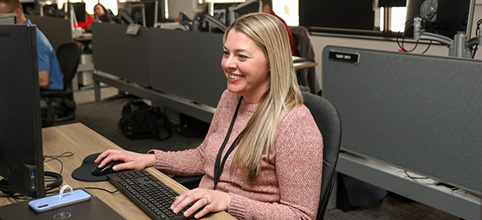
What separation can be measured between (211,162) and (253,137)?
19 centimetres

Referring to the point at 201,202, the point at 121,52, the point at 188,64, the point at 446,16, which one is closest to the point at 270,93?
the point at 201,202

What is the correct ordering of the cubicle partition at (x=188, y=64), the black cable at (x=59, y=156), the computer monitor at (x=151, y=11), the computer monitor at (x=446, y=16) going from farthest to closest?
A: the computer monitor at (x=151, y=11) < the cubicle partition at (x=188, y=64) < the computer monitor at (x=446, y=16) < the black cable at (x=59, y=156)

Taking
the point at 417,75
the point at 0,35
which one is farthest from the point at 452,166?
the point at 0,35

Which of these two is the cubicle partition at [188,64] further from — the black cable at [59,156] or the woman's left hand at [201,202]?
the woman's left hand at [201,202]

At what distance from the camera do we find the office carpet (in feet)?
8.57

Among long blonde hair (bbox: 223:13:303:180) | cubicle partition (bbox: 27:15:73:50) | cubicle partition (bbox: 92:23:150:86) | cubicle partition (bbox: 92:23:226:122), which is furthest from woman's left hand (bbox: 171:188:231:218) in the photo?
cubicle partition (bbox: 27:15:73:50)

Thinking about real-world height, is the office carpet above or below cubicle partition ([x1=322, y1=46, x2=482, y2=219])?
below

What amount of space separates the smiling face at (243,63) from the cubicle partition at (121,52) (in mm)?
2952

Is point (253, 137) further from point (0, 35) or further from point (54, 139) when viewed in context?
point (54, 139)

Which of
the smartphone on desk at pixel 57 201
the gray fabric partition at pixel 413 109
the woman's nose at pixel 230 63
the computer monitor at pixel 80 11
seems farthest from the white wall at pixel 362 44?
the smartphone on desk at pixel 57 201

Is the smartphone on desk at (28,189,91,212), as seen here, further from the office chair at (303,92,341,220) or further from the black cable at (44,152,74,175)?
the office chair at (303,92,341,220)

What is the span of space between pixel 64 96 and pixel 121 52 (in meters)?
1.45

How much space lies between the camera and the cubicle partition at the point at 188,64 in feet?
11.4

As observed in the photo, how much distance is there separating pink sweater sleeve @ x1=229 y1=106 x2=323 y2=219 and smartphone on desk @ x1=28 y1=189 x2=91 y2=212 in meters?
0.37
